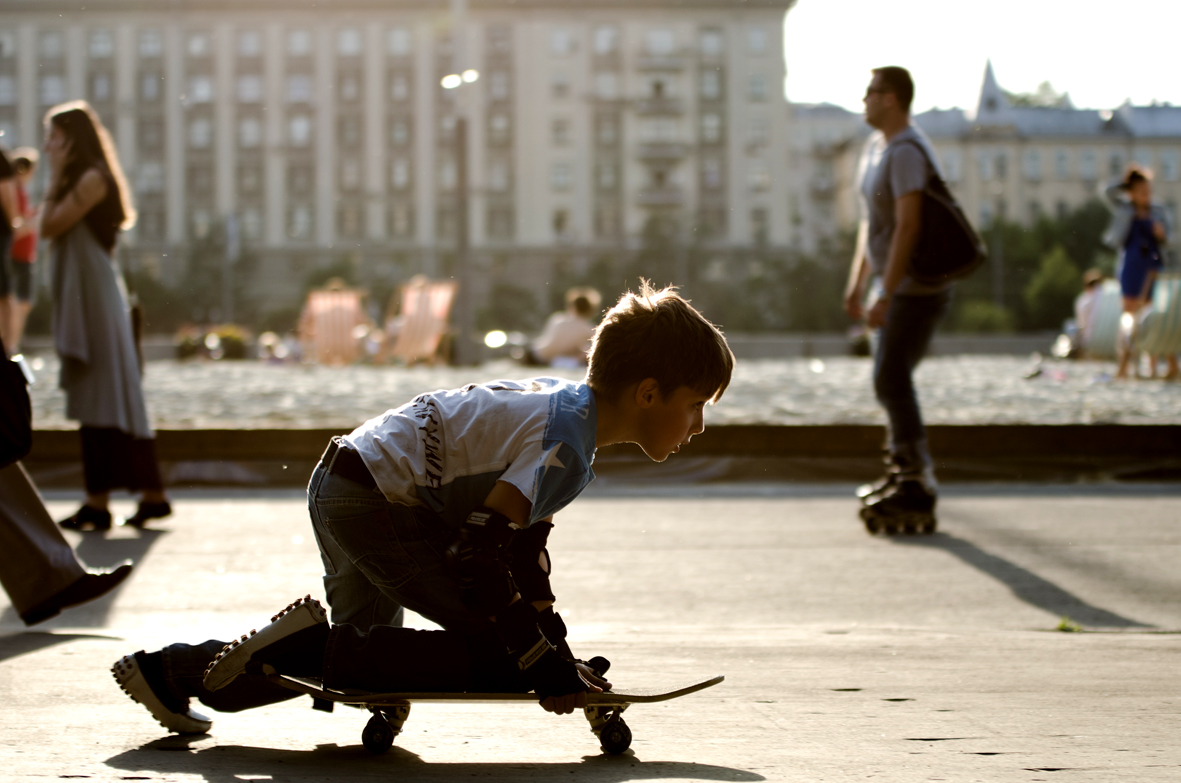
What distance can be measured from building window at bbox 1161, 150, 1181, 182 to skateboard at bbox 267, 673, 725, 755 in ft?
192

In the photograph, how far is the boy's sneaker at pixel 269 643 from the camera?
94.5 inches

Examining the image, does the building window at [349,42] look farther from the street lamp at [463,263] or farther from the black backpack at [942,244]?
the black backpack at [942,244]

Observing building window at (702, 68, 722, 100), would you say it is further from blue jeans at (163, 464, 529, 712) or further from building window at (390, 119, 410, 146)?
blue jeans at (163, 464, 529, 712)

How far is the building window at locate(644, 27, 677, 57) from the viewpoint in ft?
256

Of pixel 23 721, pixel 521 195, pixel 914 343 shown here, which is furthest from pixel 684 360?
→ pixel 521 195

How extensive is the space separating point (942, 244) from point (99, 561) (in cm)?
342

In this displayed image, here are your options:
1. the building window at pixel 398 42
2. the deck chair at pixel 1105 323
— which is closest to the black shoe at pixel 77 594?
the deck chair at pixel 1105 323

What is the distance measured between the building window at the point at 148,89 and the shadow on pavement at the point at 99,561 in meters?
78.7

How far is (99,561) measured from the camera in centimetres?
472

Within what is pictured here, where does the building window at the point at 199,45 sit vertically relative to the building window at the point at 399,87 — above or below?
above

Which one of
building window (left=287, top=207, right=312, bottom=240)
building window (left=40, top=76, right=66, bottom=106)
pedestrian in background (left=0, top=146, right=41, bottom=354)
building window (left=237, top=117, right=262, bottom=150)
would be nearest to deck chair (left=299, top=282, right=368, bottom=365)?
pedestrian in background (left=0, top=146, right=41, bottom=354)

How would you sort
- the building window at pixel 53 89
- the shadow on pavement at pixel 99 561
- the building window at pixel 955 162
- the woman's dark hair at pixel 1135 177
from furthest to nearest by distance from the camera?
the building window at pixel 955 162 → the building window at pixel 53 89 → the woman's dark hair at pixel 1135 177 → the shadow on pavement at pixel 99 561

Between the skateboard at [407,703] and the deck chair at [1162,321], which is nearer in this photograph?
the skateboard at [407,703]

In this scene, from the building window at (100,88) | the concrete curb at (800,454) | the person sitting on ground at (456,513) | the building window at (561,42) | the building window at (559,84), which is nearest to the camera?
the person sitting on ground at (456,513)
